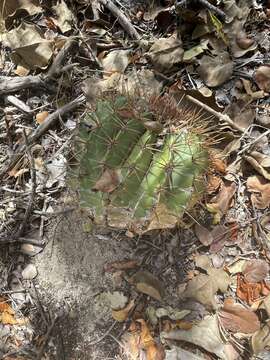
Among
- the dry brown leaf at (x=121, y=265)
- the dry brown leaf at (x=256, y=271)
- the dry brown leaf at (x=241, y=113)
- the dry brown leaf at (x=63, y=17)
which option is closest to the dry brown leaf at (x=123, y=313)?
the dry brown leaf at (x=121, y=265)

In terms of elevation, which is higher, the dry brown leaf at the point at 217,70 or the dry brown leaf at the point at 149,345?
the dry brown leaf at the point at 217,70

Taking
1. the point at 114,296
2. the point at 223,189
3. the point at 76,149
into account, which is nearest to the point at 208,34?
the point at 223,189

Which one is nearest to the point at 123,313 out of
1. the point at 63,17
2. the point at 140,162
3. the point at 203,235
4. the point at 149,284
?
the point at 149,284

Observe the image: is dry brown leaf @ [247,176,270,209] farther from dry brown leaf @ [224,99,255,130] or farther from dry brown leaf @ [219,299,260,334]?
dry brown leaf @ [219,299,260,334]

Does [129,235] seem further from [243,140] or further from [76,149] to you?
[243,140]

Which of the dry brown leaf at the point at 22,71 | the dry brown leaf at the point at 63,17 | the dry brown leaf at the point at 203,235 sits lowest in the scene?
the dry brown leaf at the point at 203,235

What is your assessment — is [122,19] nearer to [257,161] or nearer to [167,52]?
[167,52]

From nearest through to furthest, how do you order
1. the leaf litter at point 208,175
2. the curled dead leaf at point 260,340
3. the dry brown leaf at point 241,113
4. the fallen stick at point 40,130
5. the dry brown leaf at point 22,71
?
the curled dead leaf at point 260,340
the leaf litter at point 208,175
the dry brown leaf at point 241,113
the fallen stick at point 40,130
the dry brown leaf at point 22,71

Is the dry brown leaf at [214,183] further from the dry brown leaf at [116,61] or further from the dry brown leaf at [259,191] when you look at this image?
the dry brown leaf at [116,61]
